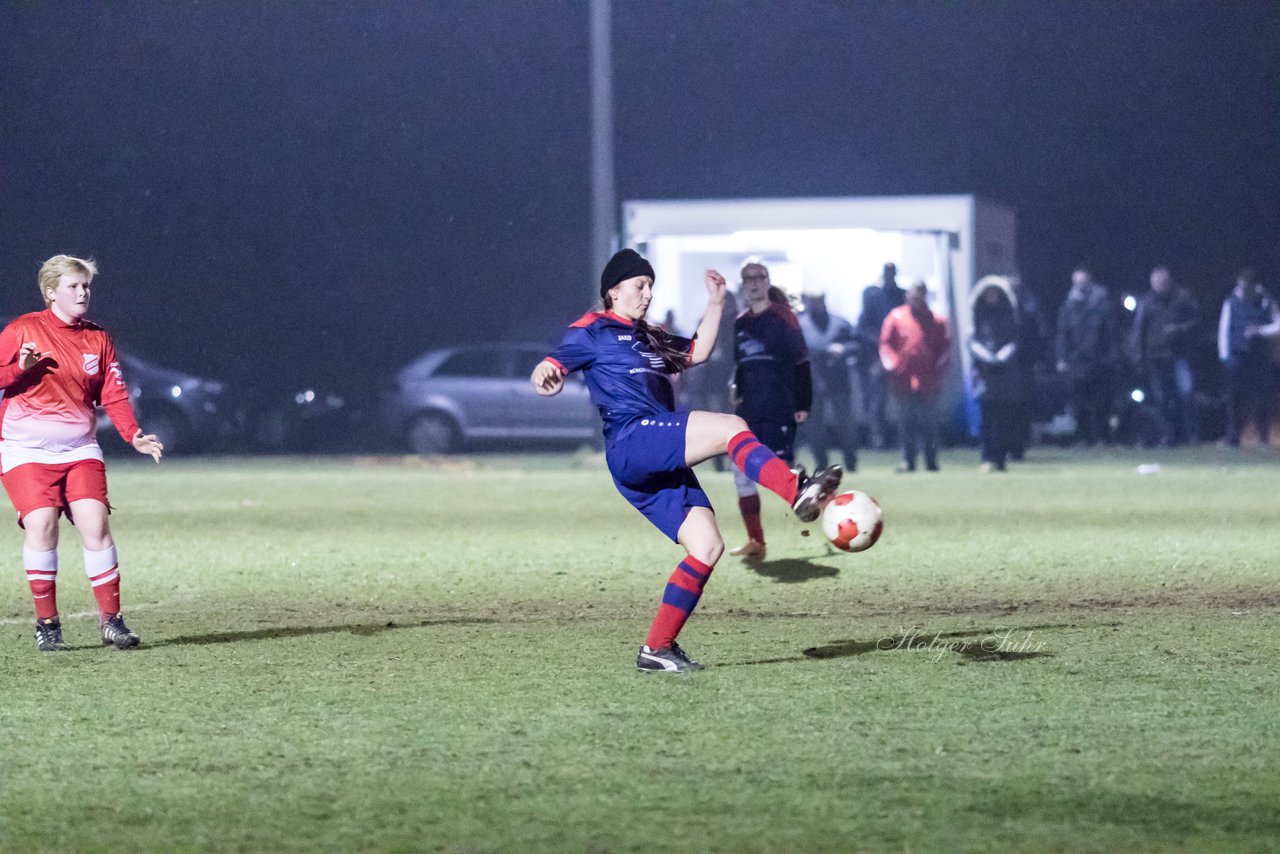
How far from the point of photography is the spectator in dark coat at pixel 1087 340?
25359 millimetres

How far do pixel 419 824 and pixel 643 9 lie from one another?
40978 mm

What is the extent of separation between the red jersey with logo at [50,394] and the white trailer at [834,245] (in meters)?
16.4

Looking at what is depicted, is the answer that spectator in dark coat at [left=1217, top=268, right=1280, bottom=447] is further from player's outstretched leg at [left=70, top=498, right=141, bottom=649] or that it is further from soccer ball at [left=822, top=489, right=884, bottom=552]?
player's outstretched leg at [left=70, top=498, right=141, bottom=649]

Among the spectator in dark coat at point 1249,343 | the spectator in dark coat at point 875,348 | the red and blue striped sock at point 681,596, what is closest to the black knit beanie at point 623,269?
the red and blue striped sock at point 681,596

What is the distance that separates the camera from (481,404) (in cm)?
2775

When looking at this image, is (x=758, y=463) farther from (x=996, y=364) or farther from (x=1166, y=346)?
(x=1166, y=346)

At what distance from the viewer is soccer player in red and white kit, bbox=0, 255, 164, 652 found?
911 centimetres

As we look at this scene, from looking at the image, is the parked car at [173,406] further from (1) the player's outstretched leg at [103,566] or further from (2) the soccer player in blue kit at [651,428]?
(2) the soccer player in blue kit at [651,428]

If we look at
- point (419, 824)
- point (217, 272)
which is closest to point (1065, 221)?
point (217, 272)

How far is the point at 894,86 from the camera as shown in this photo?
48.0 meters

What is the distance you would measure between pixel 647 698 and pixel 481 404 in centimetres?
2013

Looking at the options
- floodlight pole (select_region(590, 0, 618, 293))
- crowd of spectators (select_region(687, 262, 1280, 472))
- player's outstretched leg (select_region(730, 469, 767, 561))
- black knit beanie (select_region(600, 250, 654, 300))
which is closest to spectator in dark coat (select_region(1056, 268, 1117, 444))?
crowd of spectators (select_region(687, 262, 1280, 472))

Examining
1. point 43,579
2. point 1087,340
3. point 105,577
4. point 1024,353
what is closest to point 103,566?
point 105,577

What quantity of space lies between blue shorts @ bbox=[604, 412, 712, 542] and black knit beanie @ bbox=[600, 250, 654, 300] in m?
0.58
